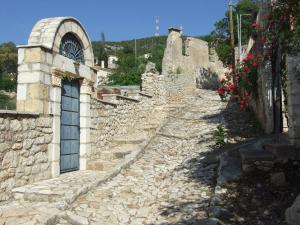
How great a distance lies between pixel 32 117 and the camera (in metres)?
7.60

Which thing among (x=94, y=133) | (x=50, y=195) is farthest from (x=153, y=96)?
(x=50, y=195)

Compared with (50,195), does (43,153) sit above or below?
above

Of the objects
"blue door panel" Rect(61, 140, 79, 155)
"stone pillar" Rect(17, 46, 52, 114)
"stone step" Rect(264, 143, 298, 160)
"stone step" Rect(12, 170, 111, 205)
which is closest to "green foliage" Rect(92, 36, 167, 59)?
"blue door panel" Rect(61, 140, 79, 155)

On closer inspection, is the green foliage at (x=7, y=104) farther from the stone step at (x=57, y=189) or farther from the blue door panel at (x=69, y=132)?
the stone step at (x=57, y=189)

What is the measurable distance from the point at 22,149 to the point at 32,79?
1.53m

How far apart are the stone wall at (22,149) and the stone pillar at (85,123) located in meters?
1.56

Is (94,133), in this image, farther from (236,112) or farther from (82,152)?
(236,112)

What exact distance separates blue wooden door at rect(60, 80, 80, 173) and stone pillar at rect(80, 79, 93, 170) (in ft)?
0.34

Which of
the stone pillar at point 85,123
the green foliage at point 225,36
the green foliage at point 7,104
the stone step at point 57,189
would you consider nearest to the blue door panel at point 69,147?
the stone pillar at point 85,123

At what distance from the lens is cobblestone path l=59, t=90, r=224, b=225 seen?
590 cm

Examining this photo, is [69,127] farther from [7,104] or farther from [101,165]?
[7,104]

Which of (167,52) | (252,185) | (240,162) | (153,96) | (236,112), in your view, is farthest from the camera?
(167,52)

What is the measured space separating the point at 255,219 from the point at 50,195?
3556 mm

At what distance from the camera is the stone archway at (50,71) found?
786 cm
